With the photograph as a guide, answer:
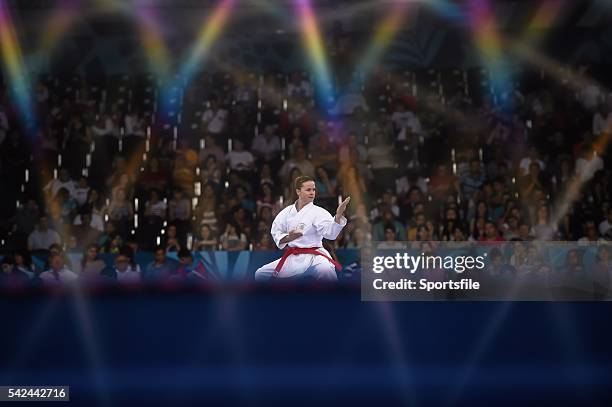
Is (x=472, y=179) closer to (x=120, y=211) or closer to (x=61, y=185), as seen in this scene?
(x=120, y=211)

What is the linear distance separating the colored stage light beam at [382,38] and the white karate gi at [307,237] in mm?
6652

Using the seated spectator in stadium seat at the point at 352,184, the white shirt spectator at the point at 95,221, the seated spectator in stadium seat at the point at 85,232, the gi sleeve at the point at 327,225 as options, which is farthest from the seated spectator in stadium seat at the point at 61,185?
the gi sleeve at the point at 327,225

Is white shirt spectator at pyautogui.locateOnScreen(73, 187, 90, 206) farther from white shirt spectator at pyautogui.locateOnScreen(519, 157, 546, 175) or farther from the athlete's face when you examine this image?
white shirt spectator at pyautogui.locateOnScreen(519, 157, 546, 175)

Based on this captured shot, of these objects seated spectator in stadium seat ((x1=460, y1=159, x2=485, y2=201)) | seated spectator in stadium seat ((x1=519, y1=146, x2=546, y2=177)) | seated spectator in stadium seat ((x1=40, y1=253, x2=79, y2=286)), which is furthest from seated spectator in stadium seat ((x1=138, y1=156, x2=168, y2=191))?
seated spectator in stadium seat ((x1=519, y1=146, x2=546, y2=177))

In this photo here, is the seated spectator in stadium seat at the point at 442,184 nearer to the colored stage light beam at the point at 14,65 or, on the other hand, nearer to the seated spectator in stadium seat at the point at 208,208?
the seated spectator in stadium seat at the point at 208,208

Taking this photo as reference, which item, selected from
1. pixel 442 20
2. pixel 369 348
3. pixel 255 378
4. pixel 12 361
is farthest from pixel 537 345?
pixel 442 20

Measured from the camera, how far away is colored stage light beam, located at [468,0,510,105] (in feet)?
37.5

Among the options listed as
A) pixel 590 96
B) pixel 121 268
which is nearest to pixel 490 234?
pixel 590 96

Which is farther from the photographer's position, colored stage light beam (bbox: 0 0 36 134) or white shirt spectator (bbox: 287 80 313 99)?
white shirt spectator (bbox: 287 80 313 99)

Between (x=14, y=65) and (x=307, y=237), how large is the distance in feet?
28.4

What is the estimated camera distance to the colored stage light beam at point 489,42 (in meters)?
11.4

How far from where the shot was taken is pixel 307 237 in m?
5.32

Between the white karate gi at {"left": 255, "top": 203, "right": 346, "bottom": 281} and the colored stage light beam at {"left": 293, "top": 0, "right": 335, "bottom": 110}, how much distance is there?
585 centimetres

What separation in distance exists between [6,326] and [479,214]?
6351 mm
